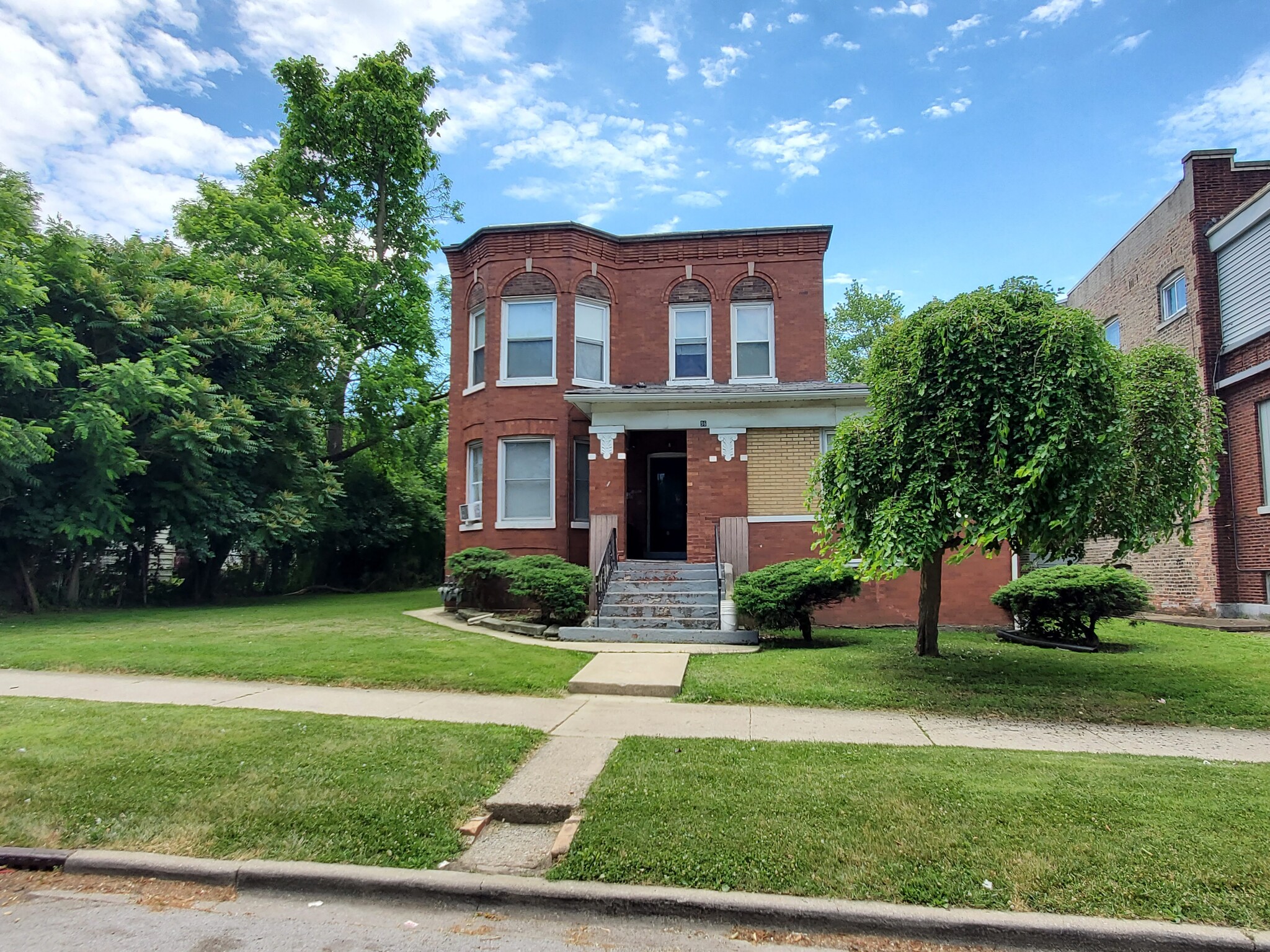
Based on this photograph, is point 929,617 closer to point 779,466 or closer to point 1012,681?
point 1012,681

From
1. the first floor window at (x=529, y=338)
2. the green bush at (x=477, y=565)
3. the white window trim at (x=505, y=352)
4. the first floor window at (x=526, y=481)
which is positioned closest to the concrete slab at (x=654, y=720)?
the green bush at (x=477, y=565)

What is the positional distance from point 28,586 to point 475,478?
29.8 feet

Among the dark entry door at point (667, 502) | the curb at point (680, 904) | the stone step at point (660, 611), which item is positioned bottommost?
the curb at point (680, 904)

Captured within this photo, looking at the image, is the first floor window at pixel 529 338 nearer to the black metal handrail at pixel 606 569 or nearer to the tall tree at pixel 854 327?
the black metal handrail at pixel 606 569

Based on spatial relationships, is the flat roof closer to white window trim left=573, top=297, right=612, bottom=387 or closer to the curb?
white window trim left=573, top=297, right=612, bottom=387

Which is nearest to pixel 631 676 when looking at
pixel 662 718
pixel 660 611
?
pixel 662 718

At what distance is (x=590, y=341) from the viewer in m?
17.4

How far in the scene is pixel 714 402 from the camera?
49.3ft

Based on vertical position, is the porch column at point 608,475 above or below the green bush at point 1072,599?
above

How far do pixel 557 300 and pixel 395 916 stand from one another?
14.7 metres

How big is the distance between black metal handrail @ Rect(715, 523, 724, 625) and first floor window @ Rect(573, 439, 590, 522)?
3.32 metres

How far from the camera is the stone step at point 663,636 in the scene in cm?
1159

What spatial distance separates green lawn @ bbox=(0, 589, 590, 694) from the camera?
353 inches

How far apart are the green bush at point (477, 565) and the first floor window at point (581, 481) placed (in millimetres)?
2107
